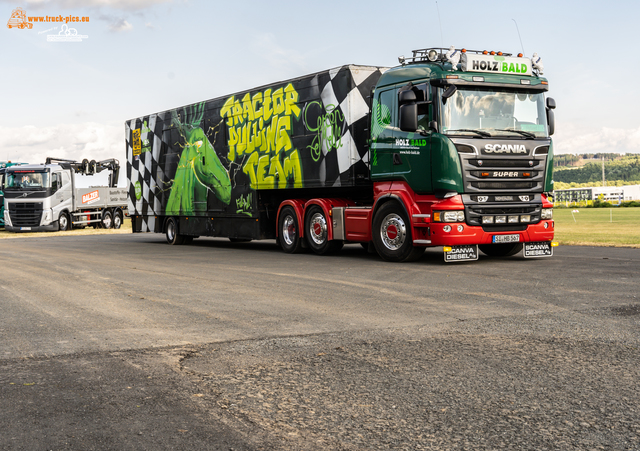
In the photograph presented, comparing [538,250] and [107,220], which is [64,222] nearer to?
[107,220]

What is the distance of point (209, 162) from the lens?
1850cm

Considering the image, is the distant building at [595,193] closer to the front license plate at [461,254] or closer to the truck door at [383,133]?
the truck door at [383,133]

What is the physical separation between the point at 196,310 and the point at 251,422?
13.1 ft

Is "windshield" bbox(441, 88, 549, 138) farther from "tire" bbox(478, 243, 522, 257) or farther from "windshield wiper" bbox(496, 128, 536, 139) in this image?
"tire" bbox(478, 243, 522, 257)

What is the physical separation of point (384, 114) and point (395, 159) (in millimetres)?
921

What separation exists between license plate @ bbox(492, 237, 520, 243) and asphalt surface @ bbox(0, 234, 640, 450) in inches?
91.2

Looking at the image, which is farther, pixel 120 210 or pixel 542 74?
pixel 120 210

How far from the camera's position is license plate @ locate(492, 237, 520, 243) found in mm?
12148

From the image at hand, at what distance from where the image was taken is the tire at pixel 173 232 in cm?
2070

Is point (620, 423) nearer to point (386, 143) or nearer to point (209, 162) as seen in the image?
point (386, 143)

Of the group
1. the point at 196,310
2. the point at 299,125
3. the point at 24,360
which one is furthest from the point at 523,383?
the point at 299,125

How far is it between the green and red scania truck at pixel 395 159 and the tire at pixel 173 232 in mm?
2713

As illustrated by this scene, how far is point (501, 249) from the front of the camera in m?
14.0
